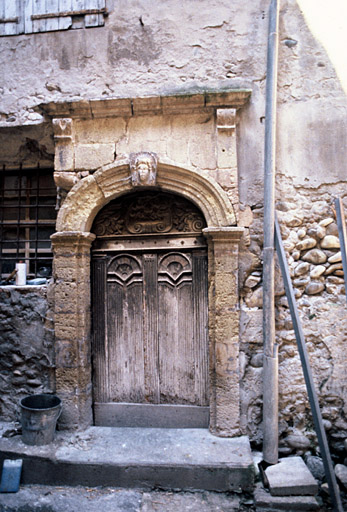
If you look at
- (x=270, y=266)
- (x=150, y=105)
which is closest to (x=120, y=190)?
(x=150, y=105)

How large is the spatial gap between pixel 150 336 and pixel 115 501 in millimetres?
1306

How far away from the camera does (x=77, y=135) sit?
→ 3.34 metres

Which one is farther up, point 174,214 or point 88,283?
point 174,214

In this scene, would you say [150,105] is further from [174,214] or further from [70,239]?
[70,239]

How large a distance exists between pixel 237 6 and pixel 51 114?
6.59 feet

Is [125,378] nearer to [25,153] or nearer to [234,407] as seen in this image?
[234,407]

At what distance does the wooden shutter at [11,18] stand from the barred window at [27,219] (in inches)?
53.7

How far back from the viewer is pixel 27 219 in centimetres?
388

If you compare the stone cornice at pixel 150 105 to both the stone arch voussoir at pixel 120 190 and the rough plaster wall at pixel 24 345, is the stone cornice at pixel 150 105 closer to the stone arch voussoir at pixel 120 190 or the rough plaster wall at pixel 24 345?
the stone arch voussoir at pixel 120 190

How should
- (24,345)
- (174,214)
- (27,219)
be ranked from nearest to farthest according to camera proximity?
(24,345) → (174,214) → (27,219)

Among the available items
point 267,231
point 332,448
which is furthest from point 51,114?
point 332,448

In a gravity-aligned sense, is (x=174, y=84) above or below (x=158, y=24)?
below

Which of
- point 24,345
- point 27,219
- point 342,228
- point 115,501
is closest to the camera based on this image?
point 115,501

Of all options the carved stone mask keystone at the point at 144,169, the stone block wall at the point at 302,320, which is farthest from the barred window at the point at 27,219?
the stone block wall at the point at 302,320
